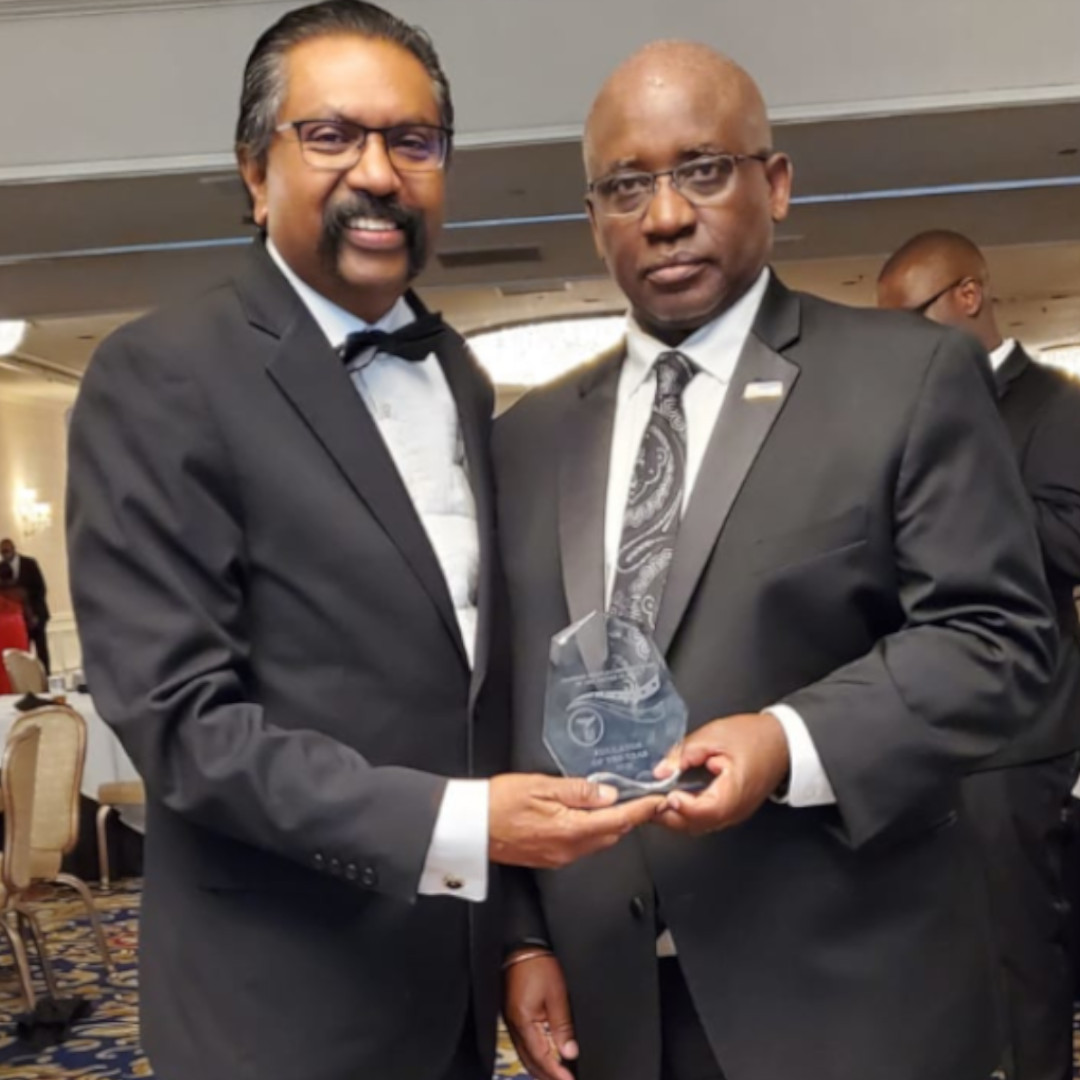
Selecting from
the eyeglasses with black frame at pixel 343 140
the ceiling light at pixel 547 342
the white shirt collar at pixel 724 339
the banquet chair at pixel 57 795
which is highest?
the ceiling light at pixel 547 342

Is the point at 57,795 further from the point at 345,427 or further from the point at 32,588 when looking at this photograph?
the point at 32,588

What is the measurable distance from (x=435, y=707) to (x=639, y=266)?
20.9 inches

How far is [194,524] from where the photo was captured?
53.1 inches

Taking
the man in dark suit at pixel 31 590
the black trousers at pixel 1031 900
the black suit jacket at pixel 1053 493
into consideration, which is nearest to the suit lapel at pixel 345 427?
the black suit jacket at pixel 1053 493

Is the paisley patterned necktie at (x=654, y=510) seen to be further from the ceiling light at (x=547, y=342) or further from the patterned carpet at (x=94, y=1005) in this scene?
the ceiling light at (x=547, y=342)

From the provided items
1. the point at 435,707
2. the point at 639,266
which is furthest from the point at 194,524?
the point at 639,266

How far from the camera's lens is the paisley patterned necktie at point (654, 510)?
1.45 m

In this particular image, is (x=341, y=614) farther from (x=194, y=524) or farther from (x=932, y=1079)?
(x=932, y=1079)

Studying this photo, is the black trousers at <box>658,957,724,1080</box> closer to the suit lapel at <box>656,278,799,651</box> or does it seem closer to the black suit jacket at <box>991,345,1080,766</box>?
the suit lapel at <box>656,278,799,651</box>

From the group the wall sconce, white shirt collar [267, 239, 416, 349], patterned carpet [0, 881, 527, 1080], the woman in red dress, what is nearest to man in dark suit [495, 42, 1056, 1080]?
white shirt collar [267, 239, 416, 349]

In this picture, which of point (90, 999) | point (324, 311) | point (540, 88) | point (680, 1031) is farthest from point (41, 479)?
point (680, 1031)

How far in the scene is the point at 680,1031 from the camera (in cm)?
151

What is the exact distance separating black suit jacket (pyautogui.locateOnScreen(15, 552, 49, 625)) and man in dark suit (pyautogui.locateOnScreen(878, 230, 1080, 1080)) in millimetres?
10124

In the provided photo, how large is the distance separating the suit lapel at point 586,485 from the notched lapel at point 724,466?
3.6 inches
